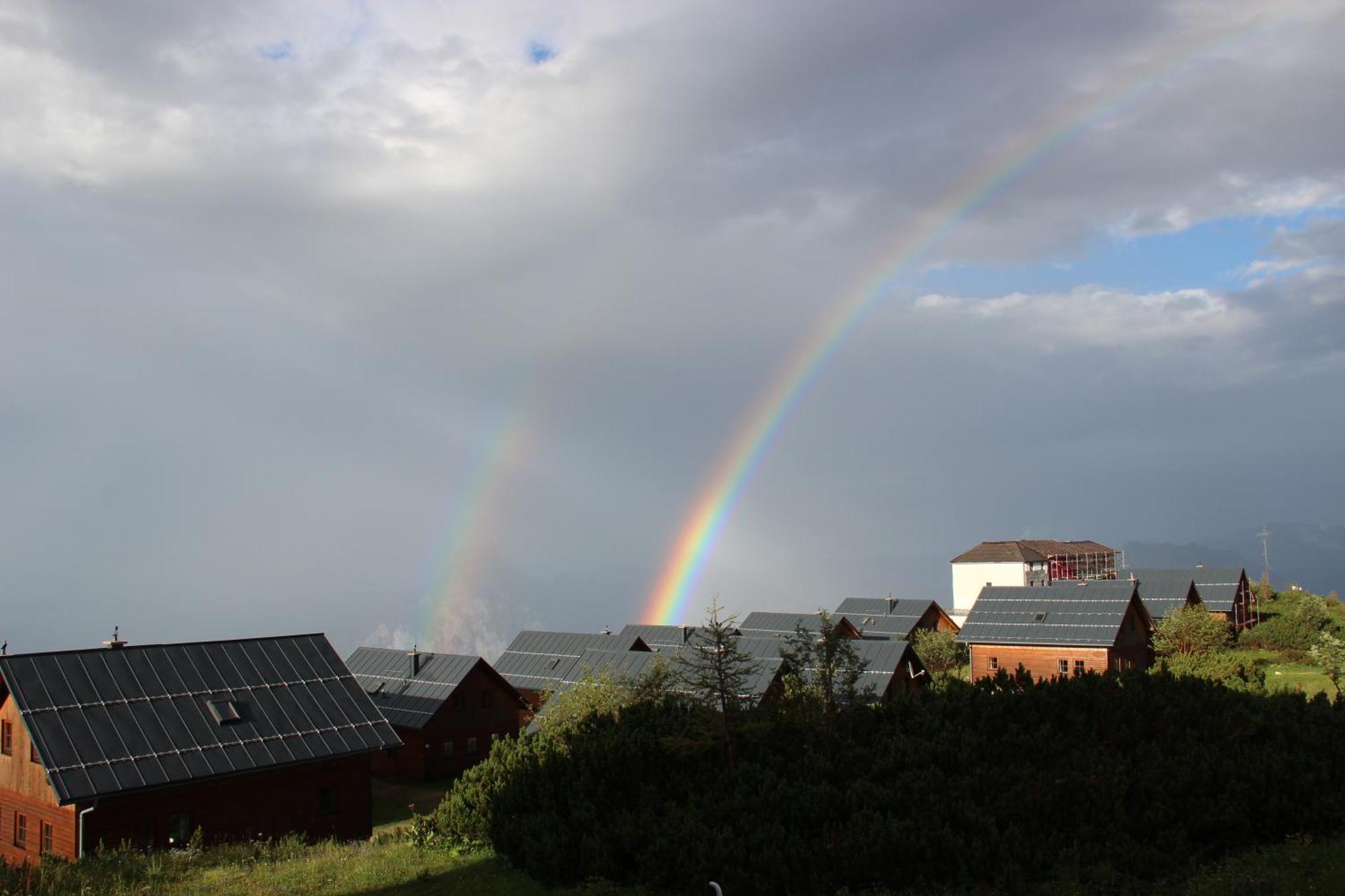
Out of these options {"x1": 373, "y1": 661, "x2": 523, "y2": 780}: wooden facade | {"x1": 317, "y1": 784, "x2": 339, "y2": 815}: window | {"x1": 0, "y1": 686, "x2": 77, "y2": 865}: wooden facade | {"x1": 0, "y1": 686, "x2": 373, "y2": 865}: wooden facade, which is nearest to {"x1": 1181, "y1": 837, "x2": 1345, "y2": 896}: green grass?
{"x1": 0, "y1": 686, "x2": 373, "y2": 865}: wooden facade

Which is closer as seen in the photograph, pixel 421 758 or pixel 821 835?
pixel 821 835

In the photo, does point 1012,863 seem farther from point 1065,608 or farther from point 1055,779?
point 1065,608

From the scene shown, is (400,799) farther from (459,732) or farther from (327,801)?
(327,801)

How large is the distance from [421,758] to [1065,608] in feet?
125

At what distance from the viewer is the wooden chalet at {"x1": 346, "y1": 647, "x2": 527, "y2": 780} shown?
4344 cm

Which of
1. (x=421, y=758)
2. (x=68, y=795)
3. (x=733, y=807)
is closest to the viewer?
(x=733, y=807)

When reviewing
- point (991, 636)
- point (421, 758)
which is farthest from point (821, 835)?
point (991, 636)

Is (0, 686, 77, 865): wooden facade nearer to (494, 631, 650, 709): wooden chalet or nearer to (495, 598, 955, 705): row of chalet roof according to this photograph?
(495, 598, 955, 705): row of chalet roof

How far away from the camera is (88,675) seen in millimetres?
28406

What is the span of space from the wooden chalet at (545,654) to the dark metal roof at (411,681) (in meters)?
5.36

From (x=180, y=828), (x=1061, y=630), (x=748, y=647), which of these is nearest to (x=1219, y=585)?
(x=1061, y=630)

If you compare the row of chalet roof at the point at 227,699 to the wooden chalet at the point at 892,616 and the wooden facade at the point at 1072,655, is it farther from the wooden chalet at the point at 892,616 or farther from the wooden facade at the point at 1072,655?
the wooden chalet at the point at 892,616

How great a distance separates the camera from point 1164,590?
214ft

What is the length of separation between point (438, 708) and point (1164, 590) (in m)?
51.7
